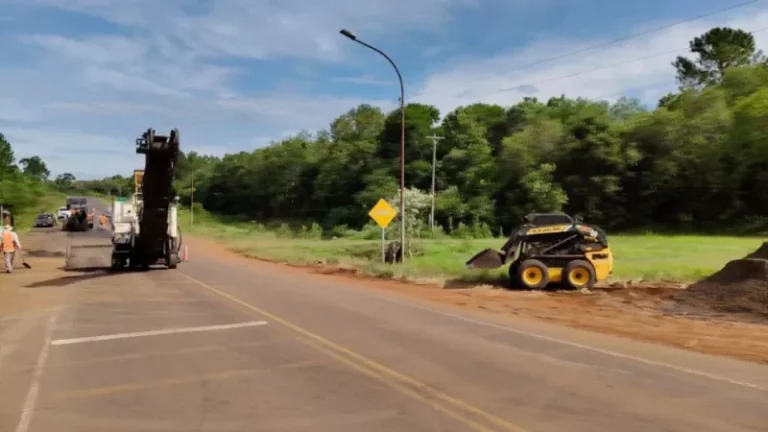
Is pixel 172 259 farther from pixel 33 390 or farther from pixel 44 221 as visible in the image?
pixel 44 221

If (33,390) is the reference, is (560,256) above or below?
above

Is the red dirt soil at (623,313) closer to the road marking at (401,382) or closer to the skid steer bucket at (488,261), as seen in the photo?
the skid steer bucket at (488,261)

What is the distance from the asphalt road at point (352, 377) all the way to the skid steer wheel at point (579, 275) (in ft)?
23.7

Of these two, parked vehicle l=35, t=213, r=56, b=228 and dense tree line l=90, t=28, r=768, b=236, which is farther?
parked vehicle l=35, t=213, r=56, b=228

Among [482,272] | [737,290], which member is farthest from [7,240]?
[737,290]

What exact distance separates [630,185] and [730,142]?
30.1 feet

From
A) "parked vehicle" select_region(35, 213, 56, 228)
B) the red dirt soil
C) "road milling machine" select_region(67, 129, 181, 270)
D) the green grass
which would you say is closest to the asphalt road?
the red dirt soil

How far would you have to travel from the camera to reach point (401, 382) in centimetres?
893

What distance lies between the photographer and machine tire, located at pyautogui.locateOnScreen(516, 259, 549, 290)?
22422 millimetres

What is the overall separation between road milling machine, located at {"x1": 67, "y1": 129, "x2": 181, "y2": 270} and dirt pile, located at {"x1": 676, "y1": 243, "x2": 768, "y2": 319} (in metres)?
15.6

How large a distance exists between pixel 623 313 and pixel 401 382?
9630 millimetres

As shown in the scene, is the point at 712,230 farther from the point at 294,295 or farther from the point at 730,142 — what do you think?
the point at 294,295

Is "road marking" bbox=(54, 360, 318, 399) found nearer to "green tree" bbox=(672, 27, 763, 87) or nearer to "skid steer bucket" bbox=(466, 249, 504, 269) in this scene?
"skid steer bucket" bbox=(466, 249, 504, 269)

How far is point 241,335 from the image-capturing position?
12.8m
